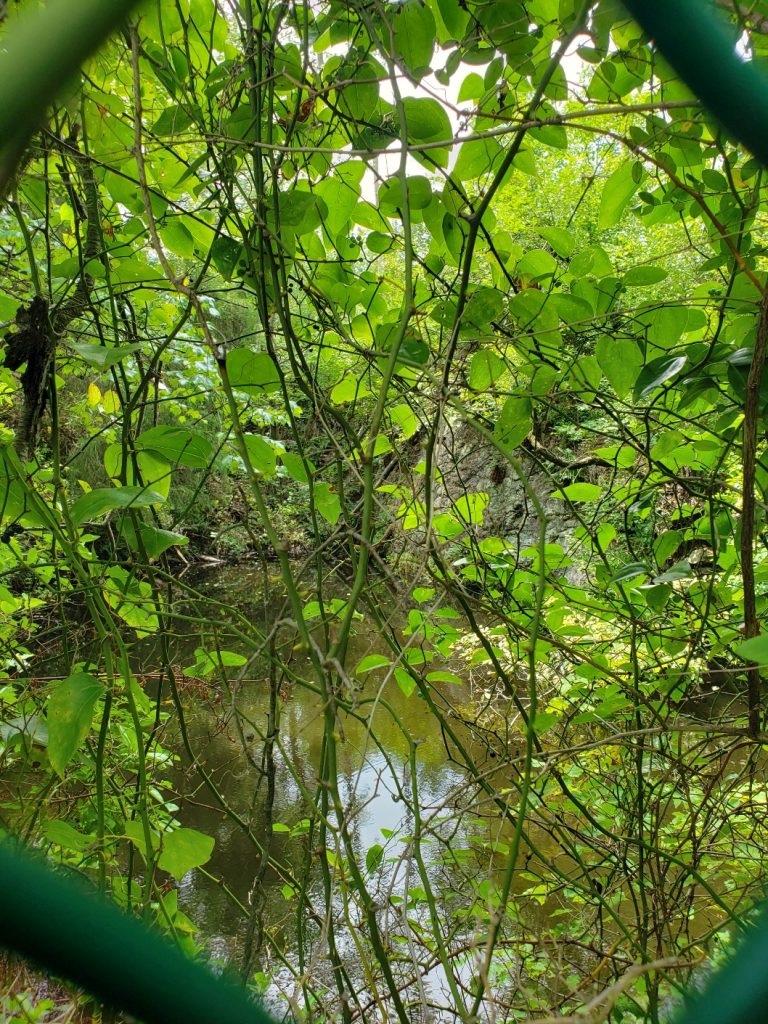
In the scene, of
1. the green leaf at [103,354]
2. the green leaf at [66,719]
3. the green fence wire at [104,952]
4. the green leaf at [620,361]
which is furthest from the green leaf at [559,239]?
the green fence wire at [104,952]

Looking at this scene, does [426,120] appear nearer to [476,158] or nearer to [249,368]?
[476,158]

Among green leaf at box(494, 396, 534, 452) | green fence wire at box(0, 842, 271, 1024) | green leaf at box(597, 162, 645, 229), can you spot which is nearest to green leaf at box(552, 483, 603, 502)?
green leaf at box(494, 396, 534, 452)

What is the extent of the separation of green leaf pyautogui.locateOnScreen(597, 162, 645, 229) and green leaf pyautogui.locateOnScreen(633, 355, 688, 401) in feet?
0.69

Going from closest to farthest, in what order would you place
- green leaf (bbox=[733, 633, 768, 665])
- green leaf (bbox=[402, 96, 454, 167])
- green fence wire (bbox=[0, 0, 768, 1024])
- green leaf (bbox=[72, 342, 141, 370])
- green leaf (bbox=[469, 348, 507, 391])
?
1. green fence wire (bbox=[0, 0, 768, 1024])
2. green leaf (bbox=[733, 633, 768, 665])
3. green leaf (bbox=[72, 342, 141, 370])
4. green leaf (bbox=[402, 96, 454, 167])
5. green leaf (bbox=[469, 348, 507, 391])

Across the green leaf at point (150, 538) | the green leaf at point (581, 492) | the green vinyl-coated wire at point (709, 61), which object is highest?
the green leaf at point (581, 492)

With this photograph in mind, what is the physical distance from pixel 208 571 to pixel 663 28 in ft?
31.8

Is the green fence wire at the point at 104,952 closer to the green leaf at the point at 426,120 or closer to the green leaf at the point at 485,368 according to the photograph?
the green leaf at the point at 426,120

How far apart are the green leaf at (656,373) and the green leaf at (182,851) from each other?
2.70 ft

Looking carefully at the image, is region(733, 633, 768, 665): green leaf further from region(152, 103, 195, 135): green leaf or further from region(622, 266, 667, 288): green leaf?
region(152, 103, 195, 135): green leaf

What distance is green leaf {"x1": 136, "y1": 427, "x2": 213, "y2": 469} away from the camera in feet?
2.90

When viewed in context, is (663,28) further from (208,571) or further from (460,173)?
(208,571)

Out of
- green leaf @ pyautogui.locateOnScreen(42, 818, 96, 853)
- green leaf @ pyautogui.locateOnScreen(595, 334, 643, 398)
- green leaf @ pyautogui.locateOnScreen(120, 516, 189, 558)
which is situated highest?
green leaf @ pyautogui.locateOnScreen(595, 334, 643, 398)

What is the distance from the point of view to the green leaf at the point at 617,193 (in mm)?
938

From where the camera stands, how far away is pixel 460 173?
0.95 metres
